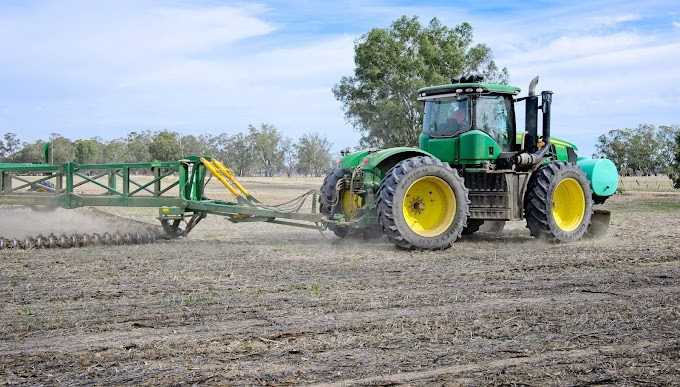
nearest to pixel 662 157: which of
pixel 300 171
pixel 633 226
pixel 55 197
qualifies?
pixel 300 171

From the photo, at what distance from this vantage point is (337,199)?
11547mm

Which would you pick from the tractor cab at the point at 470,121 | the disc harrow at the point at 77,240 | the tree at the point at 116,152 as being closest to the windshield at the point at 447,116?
the tractor cab at the point at 470,121

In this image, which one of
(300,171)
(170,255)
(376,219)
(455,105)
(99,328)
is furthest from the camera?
(300,171)

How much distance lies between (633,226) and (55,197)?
11.5 meters

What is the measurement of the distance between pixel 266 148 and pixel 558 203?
3818 inches

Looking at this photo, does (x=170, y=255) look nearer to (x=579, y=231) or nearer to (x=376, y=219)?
(x=376, y=219)

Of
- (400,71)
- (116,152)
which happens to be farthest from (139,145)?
(400,71)

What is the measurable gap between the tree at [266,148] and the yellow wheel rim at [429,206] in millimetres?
95813

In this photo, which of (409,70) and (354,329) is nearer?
(354,329)

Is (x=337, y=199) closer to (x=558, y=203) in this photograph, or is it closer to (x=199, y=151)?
(x=558, y=203)

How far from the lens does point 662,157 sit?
108 meters

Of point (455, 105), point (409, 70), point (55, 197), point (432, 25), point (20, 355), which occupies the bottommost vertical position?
point (20, 355)

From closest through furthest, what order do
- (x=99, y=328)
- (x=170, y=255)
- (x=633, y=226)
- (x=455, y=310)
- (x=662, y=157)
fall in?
(x=99, y=328) < (x=455, y=310) < (x=170, y=255) < (x=633, y=226) < (x=662, y=157)

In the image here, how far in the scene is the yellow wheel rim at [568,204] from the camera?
1175 cm
